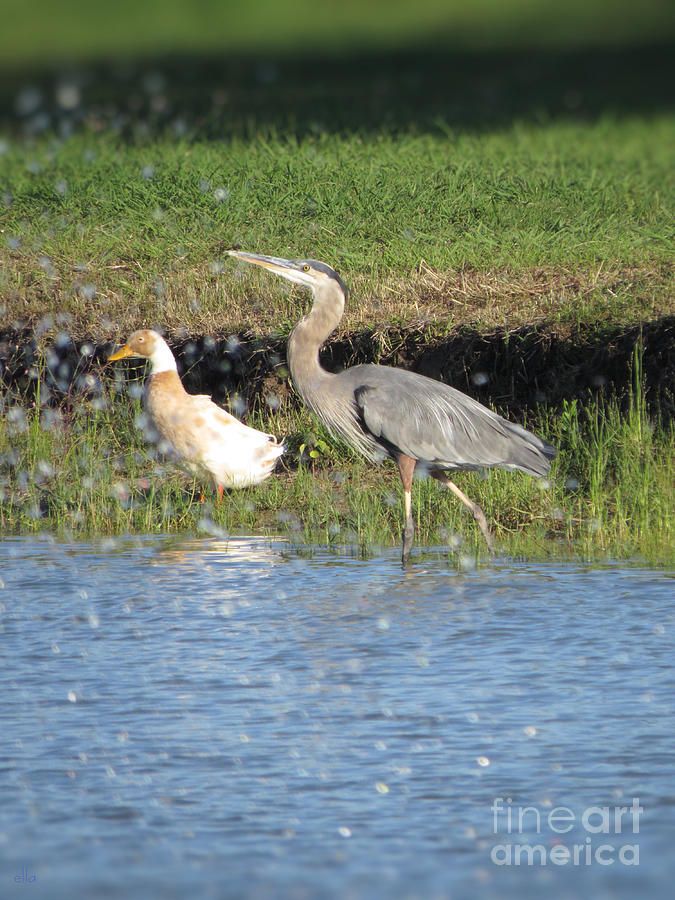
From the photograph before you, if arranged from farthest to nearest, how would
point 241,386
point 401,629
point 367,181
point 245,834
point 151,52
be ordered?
point 151,52, point 367,181, point 241,386, point 401,629, point 245,834

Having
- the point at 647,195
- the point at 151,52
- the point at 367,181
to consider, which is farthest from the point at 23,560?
the point at 151,52

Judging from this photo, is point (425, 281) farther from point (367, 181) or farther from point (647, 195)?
point (647, 195)

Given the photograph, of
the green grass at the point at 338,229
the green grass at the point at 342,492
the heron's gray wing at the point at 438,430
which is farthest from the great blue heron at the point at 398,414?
the green grass at the point at 338,229

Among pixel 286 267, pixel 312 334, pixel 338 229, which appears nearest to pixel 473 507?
pixel 312 334

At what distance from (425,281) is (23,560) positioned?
3514mm

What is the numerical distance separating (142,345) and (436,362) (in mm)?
1894

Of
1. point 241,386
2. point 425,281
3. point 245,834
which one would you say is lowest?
point 245,834

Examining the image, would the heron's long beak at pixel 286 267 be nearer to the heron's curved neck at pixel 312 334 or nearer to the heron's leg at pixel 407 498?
the heron's curved neck at pixel 312 334

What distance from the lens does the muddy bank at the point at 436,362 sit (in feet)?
28.5

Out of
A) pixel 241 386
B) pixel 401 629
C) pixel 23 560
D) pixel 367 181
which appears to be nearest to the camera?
pixel 401 629

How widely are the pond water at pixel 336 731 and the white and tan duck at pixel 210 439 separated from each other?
120 centimetres

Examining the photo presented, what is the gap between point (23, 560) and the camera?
23.8 feet

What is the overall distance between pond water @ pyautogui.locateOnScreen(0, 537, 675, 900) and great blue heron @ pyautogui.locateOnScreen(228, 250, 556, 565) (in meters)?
0.84

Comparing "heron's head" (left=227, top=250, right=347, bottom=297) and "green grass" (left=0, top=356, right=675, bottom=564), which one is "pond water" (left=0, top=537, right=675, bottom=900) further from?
"heron's head" (left=227, top=250, right=347, bottom=297)
